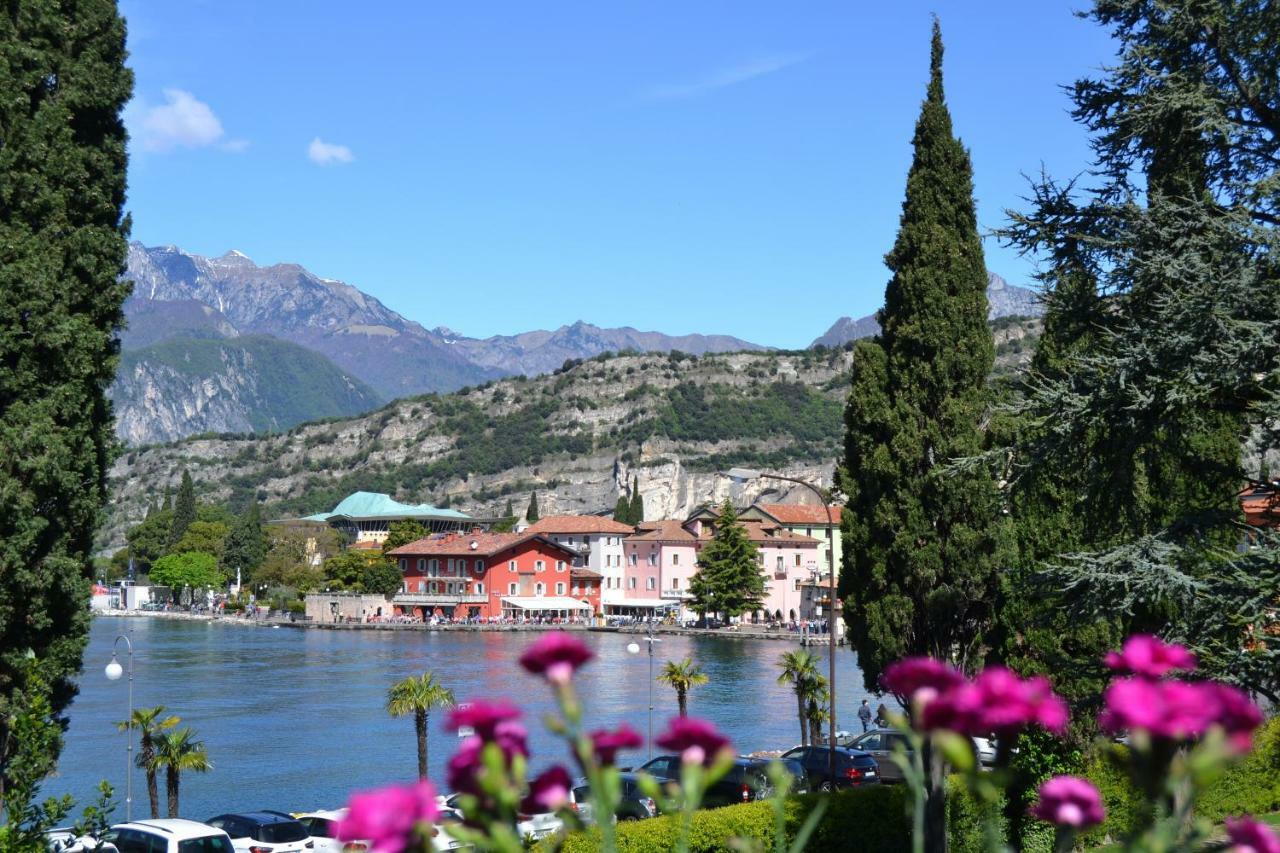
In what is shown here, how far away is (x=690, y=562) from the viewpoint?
108250 mm

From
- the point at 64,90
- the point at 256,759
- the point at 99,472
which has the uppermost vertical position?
the point at 64,90

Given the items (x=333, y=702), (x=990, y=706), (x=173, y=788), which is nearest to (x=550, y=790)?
(x=990, y=706)

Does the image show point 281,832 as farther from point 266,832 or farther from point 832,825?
point 832,825

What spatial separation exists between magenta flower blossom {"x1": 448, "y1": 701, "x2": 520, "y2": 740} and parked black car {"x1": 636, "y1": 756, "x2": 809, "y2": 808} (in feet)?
62.2

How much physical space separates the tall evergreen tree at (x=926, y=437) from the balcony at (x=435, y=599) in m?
79.0

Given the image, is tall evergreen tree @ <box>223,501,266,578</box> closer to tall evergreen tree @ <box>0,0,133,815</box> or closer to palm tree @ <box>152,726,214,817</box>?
palm tree @ <box>152,726,214,817</box>

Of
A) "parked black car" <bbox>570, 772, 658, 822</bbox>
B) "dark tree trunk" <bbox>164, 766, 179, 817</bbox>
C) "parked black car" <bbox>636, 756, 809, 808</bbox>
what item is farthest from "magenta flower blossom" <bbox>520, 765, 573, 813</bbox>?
"dark tree trunk" <bbox>164, 766, 179, 817</bbox>

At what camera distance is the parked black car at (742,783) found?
22.7m

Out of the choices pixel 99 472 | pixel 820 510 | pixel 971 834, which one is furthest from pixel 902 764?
pixel 820 510

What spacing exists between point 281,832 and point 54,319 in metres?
10.7

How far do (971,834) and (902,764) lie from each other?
14.7 m

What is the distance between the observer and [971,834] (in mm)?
17125

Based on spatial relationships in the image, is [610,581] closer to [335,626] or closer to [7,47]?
[335,626]

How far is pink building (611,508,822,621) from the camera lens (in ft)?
341
